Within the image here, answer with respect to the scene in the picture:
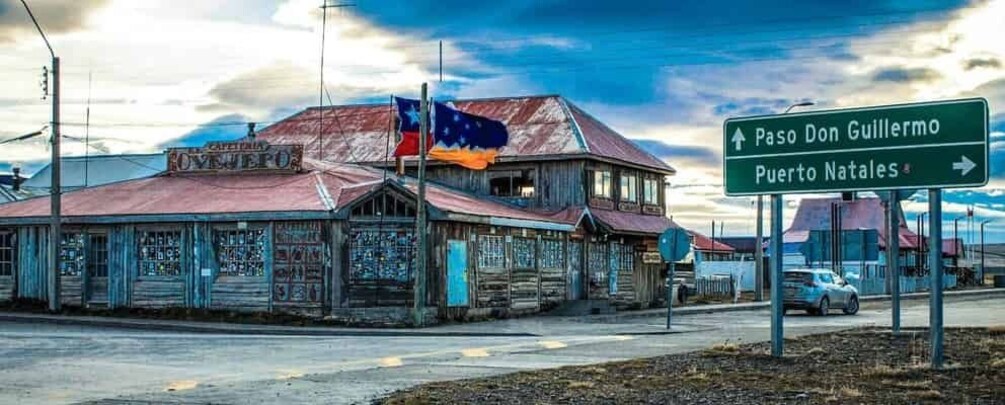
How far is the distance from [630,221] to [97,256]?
1765 cm

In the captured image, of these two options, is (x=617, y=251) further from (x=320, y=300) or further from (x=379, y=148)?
(x=320, y=300)

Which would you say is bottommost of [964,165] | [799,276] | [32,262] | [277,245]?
[799,276]

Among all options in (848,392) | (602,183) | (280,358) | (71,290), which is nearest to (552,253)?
(602,183)

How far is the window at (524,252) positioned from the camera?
35150 millimetres

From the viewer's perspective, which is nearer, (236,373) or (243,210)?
(236,373)

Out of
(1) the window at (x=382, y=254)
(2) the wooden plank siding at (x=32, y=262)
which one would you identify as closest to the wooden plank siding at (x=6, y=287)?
(2) the wooden plank siding at (x=32, y=262)

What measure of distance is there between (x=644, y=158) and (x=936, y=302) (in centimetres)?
2886

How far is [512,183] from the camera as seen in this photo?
135 ft

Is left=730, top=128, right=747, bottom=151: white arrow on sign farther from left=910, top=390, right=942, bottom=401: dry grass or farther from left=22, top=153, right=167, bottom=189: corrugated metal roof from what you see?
left=22, top=153, right=167, bottom=189: corrugated metal roof

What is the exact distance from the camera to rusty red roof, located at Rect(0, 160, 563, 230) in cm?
3216

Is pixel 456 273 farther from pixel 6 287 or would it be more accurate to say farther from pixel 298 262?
pixel 6 287

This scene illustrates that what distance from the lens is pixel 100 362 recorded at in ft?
61.8

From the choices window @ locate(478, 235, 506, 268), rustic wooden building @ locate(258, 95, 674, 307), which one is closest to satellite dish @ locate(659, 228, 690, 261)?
window @ locate(478, 235, 506, 268)

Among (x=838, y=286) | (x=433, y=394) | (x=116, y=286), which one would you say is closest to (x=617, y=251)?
(x=838, y=286)
